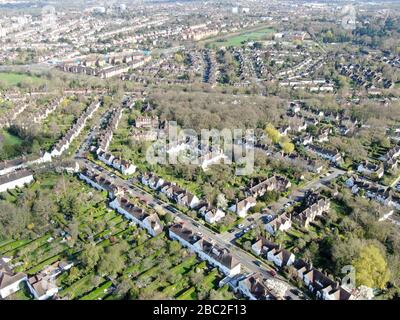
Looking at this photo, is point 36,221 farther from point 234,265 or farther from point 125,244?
→ point 234,265

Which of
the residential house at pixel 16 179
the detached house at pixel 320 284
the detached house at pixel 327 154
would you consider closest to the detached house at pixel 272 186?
the detached house at pixel 327 154

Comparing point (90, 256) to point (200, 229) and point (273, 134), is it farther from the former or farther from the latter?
point (273, 134)

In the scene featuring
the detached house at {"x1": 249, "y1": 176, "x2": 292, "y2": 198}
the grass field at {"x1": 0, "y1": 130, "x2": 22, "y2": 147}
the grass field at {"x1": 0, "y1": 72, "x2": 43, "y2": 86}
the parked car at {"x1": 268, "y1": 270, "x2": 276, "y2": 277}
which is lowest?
the parked car at {"x1": 268, "y1": 270, "x2": 276, "y2": 277}

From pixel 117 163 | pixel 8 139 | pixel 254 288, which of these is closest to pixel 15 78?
pixel 8 139

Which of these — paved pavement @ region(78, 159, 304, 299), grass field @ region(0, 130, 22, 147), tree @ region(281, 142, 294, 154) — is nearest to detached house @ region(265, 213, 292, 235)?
paved pavement @ region(78, 159, 304, 299)

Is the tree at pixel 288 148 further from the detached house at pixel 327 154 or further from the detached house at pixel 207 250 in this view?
the detached house at pixel 207 250

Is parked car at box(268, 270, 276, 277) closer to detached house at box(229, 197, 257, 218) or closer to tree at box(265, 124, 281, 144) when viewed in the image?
detached house at box(229, 197, 257, 218)
